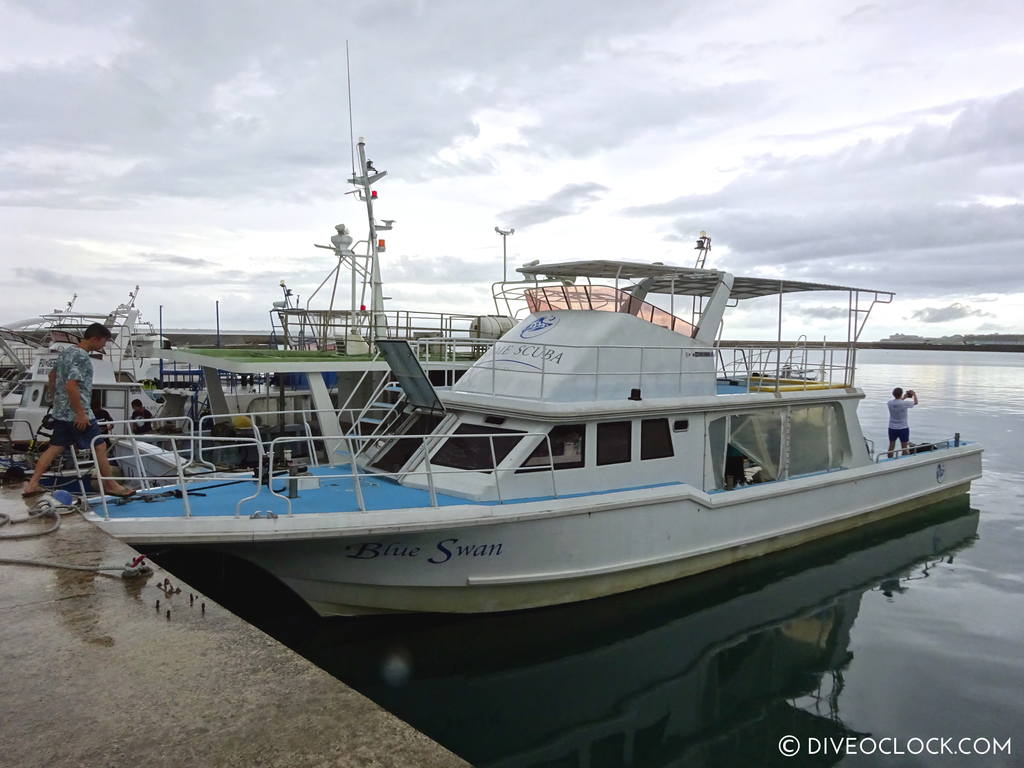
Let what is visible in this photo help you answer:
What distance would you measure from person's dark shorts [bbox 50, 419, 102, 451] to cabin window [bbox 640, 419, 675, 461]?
19.9ft

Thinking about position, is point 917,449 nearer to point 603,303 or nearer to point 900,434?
point 900,434

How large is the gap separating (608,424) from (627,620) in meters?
2.35

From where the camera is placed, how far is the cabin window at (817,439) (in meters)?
10.3

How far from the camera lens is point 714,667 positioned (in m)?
7.23

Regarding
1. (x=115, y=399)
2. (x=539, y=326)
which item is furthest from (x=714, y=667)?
(x=115, y=399)

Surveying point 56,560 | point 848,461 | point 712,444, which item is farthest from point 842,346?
point 56,560

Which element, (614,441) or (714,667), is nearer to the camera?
(714,667)

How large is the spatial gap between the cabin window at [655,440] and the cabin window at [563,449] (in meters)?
0.93

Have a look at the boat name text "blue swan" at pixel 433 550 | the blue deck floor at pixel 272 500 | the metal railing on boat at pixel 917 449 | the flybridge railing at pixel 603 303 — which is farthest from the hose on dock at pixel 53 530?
the metal railing on boat at pixel 917 449

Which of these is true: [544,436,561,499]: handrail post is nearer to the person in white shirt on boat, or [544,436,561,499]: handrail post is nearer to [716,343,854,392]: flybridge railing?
[716,343,854,392]: flybridge railing

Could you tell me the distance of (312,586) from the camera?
6859mm

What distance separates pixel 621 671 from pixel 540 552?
58.1 inches

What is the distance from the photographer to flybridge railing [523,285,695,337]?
9.05 meters

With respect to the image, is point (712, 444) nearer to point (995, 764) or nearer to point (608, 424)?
point (608, 424)
